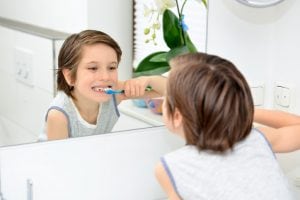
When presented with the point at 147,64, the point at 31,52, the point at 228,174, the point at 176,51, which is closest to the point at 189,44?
the point at 176,51

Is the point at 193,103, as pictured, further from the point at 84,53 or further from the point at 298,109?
the point at 298,109

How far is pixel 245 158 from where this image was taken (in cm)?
106

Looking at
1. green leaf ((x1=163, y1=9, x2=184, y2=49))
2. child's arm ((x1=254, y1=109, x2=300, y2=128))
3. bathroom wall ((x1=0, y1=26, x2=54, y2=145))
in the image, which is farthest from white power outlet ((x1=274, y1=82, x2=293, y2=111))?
bathroom wall ((x1=0, y1=26, x2=54, y2=145))

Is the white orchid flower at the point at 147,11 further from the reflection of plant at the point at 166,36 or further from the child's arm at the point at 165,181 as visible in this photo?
the child's arm at the point at 165,181

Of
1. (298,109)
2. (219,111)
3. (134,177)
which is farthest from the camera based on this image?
(298,109)

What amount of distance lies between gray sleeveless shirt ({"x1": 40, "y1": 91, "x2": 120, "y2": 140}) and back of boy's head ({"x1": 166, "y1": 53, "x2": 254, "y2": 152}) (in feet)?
1.19

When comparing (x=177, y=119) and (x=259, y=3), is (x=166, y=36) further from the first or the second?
(x=177, y=119)

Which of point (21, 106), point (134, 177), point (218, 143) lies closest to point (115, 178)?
point (134, 177)

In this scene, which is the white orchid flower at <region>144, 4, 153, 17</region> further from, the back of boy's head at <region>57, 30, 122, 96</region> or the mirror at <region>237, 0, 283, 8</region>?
the mirror at <region>237, 0, 283, 8</region>

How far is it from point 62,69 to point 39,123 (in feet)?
0.52

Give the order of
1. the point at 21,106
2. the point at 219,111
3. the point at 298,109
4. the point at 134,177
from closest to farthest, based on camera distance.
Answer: the point at 219,111, the point at 21,106, the point at 134,177, the point at 298,109

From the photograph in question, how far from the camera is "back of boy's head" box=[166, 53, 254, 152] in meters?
1.02

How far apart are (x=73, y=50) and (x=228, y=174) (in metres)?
0.55

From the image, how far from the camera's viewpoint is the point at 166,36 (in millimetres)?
1499
